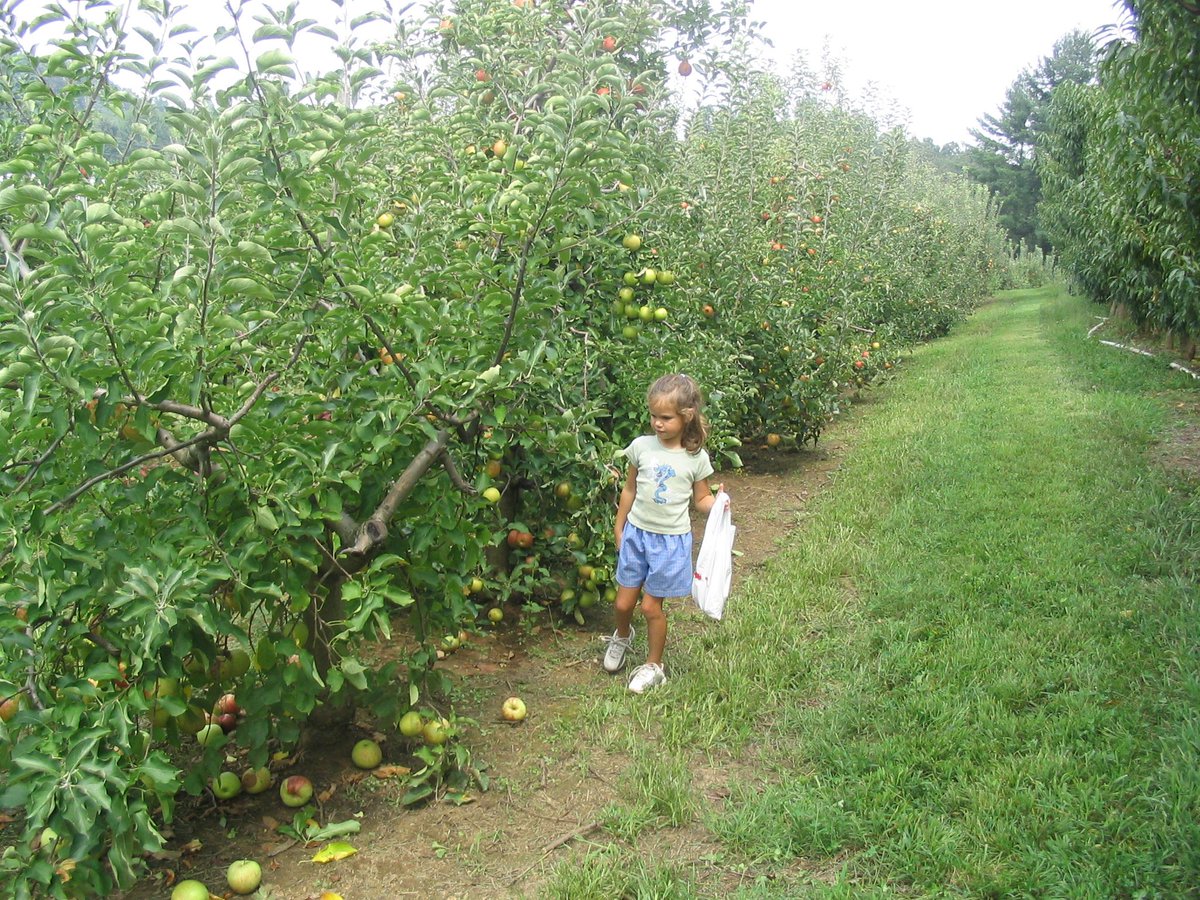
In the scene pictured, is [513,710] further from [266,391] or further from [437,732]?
[266,391]

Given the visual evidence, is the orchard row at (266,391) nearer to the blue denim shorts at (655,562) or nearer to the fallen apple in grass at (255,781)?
the fallen apple in grass at (255,781)

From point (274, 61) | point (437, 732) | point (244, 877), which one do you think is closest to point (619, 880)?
point (437, 732)

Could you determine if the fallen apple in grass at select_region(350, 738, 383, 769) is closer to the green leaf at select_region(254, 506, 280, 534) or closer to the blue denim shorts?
the green leaf at select_region(254, 506, 280, 534)

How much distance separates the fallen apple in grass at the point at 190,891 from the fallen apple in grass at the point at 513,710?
1.23 metres

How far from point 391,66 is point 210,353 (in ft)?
8.19

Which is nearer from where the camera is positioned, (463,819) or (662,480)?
(463,819)

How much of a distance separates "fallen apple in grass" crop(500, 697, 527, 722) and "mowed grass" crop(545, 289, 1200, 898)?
10.0 inches

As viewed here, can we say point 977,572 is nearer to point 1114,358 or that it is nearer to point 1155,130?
point 1155,130

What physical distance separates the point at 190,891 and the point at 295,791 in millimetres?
517

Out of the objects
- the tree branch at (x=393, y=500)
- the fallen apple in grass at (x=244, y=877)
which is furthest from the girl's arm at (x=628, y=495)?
the fallen apple in grass at (x=244, y=877)

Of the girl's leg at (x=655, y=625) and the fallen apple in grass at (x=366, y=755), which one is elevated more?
the girl's leg at (x=655, y=625)

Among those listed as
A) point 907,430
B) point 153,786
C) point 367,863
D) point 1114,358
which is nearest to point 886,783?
point 367,863

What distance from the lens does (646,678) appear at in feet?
11.5

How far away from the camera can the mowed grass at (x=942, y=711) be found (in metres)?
2.39
